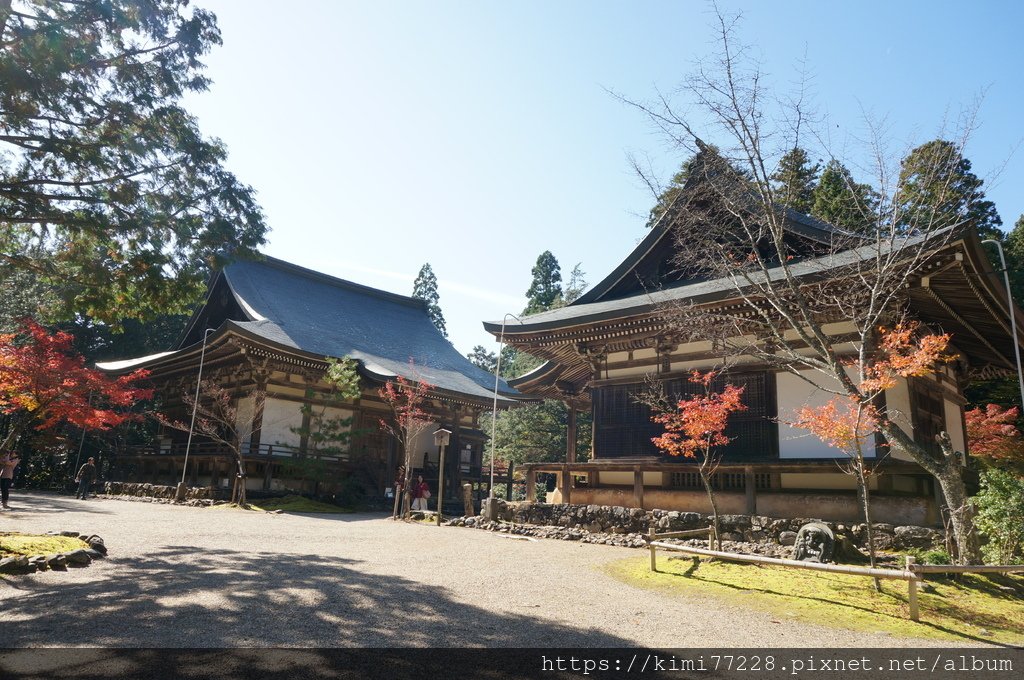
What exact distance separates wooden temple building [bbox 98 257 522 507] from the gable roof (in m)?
0.07

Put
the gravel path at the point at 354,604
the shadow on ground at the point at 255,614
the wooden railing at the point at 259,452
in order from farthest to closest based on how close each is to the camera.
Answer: the wooden railing at the point at 259,452 < the gravel path at the point at 354,604 < the shadow on ground at the point at 255,614

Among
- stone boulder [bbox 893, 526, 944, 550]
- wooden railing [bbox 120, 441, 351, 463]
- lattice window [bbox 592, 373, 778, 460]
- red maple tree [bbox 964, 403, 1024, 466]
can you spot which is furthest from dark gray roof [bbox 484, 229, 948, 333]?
red maple tree [bbox 964, 403, 1024, 466]

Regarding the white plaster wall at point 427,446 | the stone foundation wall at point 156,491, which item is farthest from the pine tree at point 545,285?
the stone foundation wall at point 156,491

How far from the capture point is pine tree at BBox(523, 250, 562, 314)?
3775 centimetres

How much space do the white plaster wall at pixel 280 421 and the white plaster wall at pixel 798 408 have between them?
1596 centimetres

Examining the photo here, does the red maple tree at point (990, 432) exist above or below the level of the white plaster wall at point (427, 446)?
above

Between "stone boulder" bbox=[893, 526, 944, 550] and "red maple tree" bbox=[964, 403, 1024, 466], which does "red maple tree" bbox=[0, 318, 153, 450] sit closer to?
"stone boulder" bbox=[893, 526, 944, 550]

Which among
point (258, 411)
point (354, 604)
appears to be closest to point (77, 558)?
point (354, 604)

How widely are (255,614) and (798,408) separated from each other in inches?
421

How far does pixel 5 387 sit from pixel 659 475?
15111 mm

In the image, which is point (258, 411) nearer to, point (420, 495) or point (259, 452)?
point (259, 452)

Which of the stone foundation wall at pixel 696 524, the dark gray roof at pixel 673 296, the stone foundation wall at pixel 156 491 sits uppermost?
the dark gray roof at pixel 673 296

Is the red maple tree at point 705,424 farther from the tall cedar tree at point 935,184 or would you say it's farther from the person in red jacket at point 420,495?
the person in red jacket at point 420,495

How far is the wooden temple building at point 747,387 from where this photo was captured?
10914 mm
